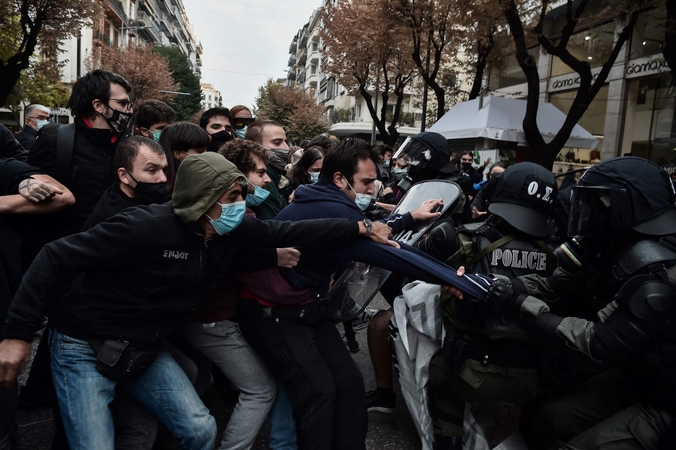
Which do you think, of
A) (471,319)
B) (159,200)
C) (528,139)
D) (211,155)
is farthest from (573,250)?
(528,139)

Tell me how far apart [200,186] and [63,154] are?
132cm

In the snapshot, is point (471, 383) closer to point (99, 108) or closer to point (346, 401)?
point (346, 401)

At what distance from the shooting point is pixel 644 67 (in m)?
14.2

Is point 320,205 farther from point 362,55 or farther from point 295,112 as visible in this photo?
point 295,112

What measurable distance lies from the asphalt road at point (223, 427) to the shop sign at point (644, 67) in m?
13.1

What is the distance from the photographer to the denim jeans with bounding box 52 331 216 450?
6.93 ft

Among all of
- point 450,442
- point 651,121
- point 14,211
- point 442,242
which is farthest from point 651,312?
point 651,121

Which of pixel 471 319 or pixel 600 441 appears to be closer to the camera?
pixel 600 441

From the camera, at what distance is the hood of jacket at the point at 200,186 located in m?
2.15

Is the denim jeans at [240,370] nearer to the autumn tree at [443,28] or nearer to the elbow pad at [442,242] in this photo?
the elbow pad at [442,242]

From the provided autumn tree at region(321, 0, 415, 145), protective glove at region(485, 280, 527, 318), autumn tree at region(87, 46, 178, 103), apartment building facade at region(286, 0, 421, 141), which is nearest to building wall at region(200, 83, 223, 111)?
apartment building facade at region(286, 0, 421, 141)

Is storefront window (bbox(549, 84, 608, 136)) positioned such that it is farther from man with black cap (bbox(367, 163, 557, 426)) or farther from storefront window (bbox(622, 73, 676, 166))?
man with black cap (bbox(367, 163, 557, 426))

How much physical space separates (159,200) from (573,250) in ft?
6.55

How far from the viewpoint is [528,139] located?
11.0m
